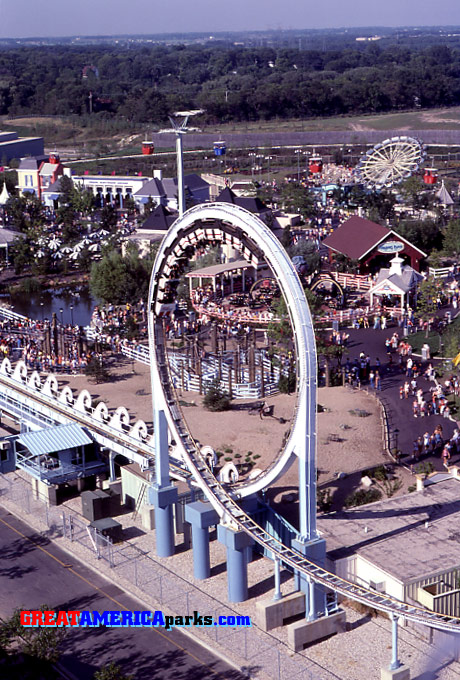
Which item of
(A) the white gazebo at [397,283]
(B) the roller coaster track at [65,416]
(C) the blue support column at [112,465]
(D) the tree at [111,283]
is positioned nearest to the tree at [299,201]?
(A) the white gazebo at [397,283]

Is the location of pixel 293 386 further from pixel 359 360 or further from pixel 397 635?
pixel 397 635

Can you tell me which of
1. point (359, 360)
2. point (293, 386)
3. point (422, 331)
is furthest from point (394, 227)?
point (293, 386)

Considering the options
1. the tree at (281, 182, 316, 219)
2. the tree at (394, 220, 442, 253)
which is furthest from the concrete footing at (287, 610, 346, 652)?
the tree at (281, 182, 316, 219)

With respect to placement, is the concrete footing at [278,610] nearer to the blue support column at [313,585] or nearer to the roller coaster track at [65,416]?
the blue support column at [313,585]

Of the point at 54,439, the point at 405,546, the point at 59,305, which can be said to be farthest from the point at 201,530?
the point at 59,305

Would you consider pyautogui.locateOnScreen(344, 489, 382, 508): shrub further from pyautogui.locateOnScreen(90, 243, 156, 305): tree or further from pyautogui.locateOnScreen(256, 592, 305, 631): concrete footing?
pyautogui.locateOnScreen(90, 243, 156, 305): tree

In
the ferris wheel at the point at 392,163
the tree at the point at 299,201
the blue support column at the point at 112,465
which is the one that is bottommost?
the blue support column at the point at 112,465
